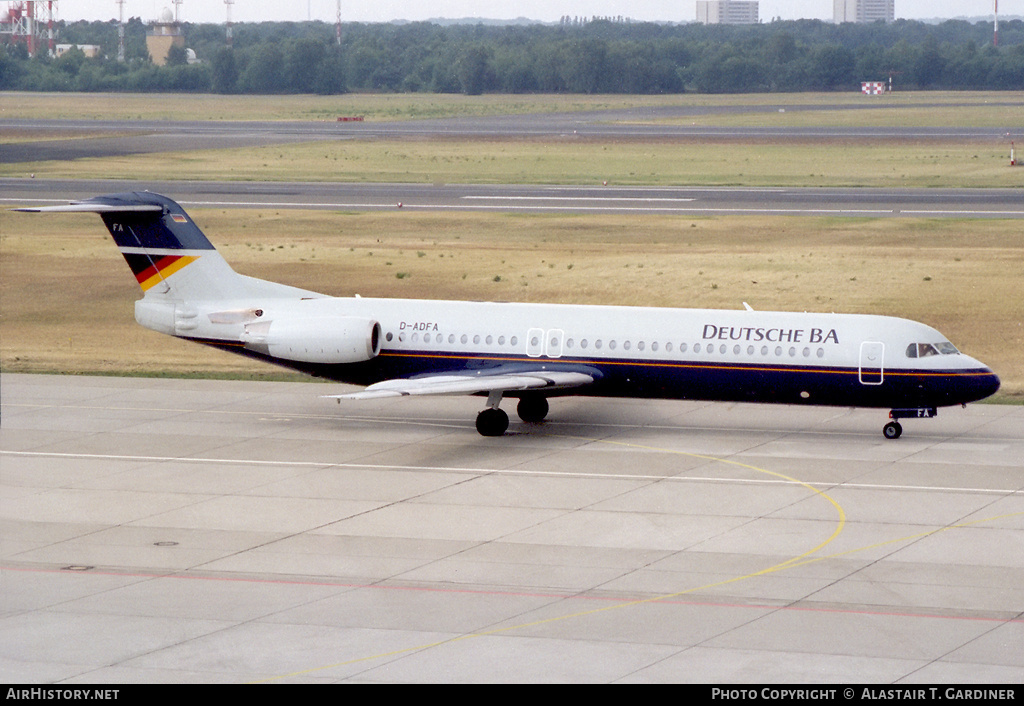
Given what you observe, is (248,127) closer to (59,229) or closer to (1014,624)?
(59,229)

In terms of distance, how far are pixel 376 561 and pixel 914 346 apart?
569 inches

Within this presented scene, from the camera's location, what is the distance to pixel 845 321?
3281 centimetres

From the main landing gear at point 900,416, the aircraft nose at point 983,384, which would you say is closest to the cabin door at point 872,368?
the main landing gear at point 900,416

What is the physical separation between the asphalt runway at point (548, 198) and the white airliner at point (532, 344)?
39.1 meters

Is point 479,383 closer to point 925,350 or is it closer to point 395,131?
point 925,350

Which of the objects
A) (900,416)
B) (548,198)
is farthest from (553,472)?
(548,198)

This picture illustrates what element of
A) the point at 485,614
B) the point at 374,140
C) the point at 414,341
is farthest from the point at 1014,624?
the point at 374,140

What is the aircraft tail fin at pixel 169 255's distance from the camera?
1391 inches

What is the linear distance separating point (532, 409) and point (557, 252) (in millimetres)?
27427

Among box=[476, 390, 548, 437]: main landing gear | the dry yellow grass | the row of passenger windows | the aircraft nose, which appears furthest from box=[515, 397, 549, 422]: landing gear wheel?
the dry yellow grass

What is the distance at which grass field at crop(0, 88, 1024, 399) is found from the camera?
4894 centimetres

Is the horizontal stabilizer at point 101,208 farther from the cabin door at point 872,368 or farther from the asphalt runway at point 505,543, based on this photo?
the cabin door at point 872,368

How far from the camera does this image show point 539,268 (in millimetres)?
58156

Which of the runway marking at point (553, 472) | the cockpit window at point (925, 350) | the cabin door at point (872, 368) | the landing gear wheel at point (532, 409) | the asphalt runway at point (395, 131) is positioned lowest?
the runway marking at point (553, 472)
